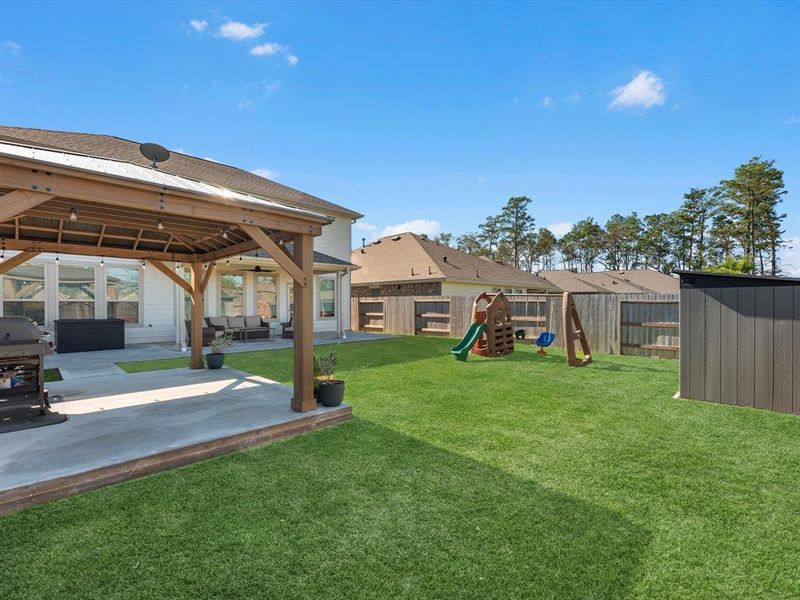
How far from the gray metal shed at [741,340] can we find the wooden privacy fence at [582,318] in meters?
4.53

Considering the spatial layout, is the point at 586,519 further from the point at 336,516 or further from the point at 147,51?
the point at 147,51

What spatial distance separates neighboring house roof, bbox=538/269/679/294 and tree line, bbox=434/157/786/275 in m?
4.03

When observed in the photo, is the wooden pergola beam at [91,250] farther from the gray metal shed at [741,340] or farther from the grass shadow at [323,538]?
the gray metal shed at [741,340]

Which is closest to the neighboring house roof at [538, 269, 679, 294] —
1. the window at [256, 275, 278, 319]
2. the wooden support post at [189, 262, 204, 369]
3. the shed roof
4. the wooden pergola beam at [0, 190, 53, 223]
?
the window at [256, 275, 278, 319]

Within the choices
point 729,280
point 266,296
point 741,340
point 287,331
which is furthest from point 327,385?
point 266,296

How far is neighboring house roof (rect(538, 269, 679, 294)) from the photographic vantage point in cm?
2997

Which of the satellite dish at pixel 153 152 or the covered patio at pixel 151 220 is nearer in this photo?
the covered patio at pixel 151 220

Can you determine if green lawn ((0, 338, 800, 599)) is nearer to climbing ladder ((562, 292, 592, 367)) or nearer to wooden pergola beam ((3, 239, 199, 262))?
climbing ladder ((562, 292, 592, 367))

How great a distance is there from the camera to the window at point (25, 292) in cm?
959

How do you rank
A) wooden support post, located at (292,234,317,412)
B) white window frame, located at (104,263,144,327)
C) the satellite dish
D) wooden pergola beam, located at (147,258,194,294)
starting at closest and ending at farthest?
wooden support post, located at (292,234,317,412), the satellite dish, wooden pergola beam, located at (147,258,194,294), white window frame, located at (104,263,144,327)

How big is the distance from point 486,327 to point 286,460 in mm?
7174

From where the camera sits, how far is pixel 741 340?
5.31 metres

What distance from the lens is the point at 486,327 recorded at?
9.88 metres

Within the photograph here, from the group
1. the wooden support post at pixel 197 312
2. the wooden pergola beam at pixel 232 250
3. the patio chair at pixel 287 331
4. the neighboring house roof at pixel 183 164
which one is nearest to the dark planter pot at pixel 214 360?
the wooden support post at pixel 197 312
